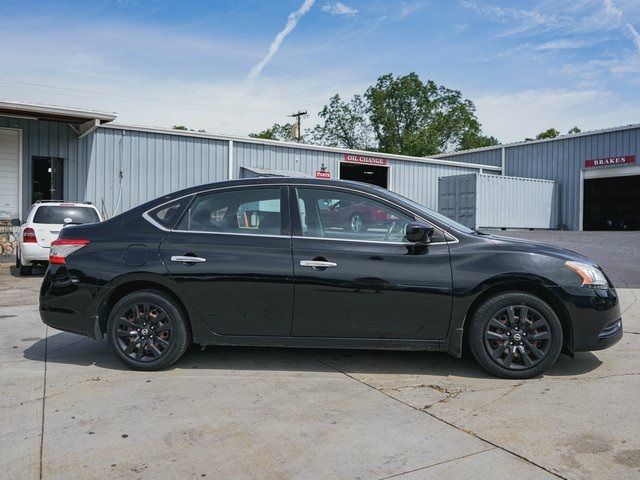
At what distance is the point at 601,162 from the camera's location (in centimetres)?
2511

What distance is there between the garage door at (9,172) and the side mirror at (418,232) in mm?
15860

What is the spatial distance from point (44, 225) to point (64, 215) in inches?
17.6

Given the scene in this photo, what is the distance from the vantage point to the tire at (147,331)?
15.0ft

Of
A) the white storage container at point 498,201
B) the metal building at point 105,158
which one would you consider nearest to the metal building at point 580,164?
the white storage container at point 498,201

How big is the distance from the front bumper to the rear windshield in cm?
987

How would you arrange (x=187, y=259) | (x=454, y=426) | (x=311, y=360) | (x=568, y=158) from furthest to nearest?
(x=568, y=158) < (x=311, y=360) < (x=187, y=259) < (x=454, y=426)

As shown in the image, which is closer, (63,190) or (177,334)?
(177,334)

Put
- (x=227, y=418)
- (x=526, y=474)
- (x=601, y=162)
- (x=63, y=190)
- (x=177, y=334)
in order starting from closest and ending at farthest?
(x=526, y=474)
(x=227, y=418)
(x=177, y=334)
(x=63, y=190)
(x=601, y=162)

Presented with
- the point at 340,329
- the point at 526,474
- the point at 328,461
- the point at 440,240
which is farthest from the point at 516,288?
the point at 328,461

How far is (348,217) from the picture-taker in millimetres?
4582

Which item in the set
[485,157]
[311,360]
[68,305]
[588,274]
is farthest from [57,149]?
[485,157]

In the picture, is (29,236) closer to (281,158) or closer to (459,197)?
(281,158)

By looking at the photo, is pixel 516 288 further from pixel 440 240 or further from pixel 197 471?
pixel 197 471

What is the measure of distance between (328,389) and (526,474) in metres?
1.71
